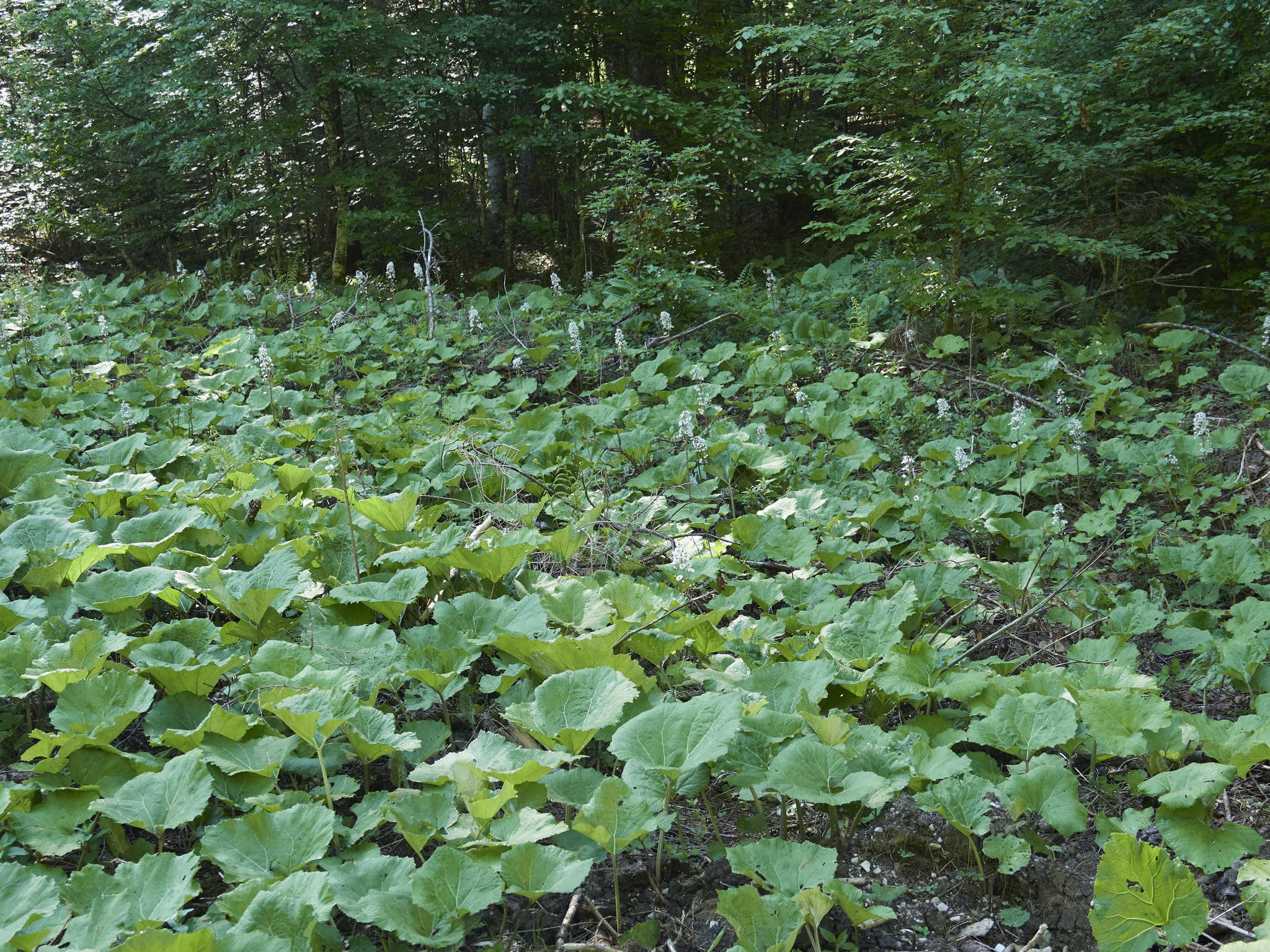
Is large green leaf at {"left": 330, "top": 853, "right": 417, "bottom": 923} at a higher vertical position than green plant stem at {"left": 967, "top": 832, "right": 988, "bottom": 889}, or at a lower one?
higher

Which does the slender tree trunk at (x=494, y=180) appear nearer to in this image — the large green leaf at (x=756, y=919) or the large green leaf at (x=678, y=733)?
the large green leaf at (x=678, y=733)

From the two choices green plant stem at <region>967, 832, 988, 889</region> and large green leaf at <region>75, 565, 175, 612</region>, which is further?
large green leaf at <region>75, 565, 175, 612</region>

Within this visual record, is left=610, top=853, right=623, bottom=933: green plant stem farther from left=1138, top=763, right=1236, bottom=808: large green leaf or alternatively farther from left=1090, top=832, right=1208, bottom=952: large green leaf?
left=1138, top=763, right=1236, bottom=808: large green leaf

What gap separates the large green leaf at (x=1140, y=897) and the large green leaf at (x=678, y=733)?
0.68 meters

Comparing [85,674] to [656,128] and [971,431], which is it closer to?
[971,431]

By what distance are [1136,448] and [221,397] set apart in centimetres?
496

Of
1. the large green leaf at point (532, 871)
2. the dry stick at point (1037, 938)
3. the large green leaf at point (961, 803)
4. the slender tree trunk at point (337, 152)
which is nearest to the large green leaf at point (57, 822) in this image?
the large green leaf at point (532, 871)

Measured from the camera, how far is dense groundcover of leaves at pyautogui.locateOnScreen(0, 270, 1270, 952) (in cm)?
161

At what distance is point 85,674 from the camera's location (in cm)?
197

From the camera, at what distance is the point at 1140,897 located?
4.84 feet

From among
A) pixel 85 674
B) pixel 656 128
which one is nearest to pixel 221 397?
pixel 85 674

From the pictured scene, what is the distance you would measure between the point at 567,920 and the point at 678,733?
0.41m

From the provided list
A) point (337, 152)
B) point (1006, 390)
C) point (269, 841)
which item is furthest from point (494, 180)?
point (269, 841)

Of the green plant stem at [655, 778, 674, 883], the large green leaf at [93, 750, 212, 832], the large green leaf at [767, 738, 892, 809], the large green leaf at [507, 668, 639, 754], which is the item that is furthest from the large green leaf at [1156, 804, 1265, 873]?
the large green leaf at [93, 750, 212, 832]
